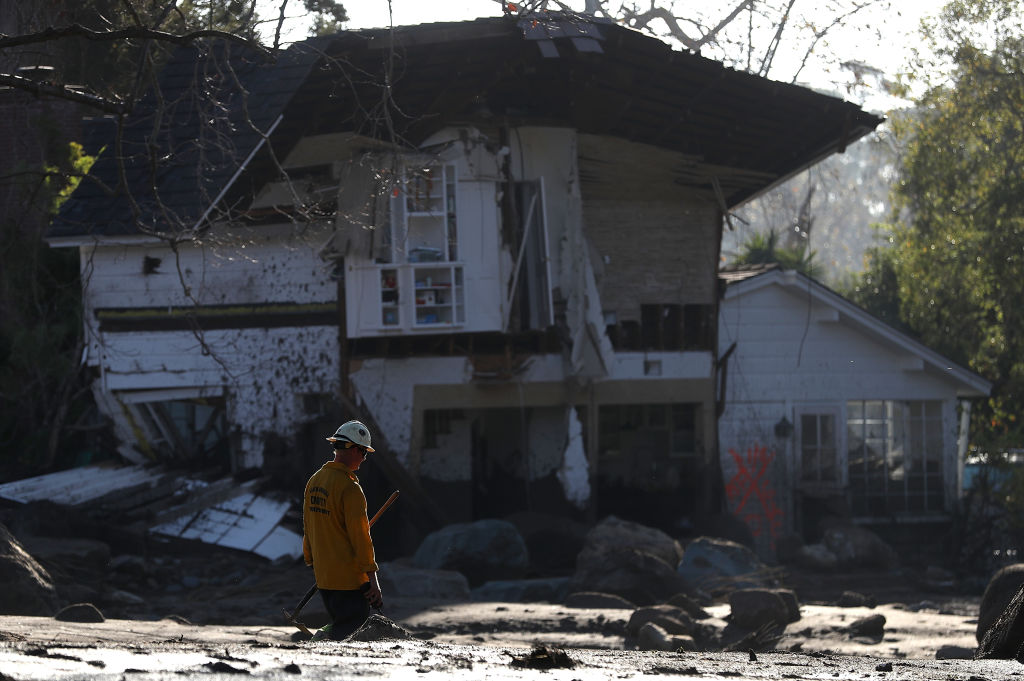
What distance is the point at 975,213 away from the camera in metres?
25.5

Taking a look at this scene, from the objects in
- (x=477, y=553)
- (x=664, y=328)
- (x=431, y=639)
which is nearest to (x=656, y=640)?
(x=431, y=639)

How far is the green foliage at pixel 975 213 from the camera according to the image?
2522 centimetres

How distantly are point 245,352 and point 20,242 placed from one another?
405 cm

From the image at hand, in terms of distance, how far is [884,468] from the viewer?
79.0 feet

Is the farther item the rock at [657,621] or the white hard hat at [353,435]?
the rock at [657,621]

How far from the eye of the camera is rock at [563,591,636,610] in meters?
14.2

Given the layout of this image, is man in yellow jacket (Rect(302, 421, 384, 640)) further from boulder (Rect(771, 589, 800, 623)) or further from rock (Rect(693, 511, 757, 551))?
rock (Rect(693, 511, 757, 551))

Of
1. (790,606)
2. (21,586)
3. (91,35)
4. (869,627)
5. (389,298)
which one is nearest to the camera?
(91,35)

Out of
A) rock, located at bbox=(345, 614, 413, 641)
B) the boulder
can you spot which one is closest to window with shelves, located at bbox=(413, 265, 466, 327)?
the boulder

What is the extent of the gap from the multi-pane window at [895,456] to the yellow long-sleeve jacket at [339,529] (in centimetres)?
1729

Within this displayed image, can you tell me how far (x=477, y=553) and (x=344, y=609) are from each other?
361 inches

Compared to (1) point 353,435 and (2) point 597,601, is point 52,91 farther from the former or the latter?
(2) point 597,601

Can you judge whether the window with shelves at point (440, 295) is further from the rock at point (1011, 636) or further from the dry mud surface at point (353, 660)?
the rock at point (1011, 636)

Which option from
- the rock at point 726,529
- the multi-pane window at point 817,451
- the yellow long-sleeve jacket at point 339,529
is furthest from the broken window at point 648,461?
the yellow long-sleeve jacket at point 339,529
